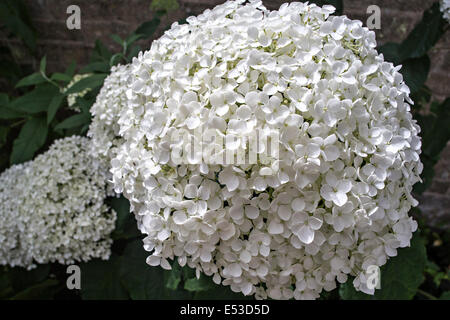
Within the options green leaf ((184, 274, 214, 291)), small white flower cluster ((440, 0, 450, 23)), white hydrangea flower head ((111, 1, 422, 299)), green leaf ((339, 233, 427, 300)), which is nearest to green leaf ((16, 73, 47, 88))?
white hydrangea flower head ((111, 1, 422, 299))

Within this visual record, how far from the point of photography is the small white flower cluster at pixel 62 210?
142cm

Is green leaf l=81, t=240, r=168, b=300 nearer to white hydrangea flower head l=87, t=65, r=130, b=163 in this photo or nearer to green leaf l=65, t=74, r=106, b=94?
white hydrangea flower head l=87, t=65, r=130, b=163

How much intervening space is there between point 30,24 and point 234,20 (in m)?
1.80

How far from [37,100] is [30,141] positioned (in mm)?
173

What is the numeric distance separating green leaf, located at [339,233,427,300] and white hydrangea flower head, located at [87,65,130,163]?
832 millimetres

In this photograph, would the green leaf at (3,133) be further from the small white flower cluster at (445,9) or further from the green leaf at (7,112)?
the small white flower cluster at (445,9)

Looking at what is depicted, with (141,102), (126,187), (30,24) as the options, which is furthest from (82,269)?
(30,24)

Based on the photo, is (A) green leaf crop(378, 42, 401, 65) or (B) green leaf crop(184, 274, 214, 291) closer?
(B) green leaf crop(184, 274, 214, 291)

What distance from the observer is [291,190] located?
80 centimetres

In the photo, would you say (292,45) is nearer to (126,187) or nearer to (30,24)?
(126,187)

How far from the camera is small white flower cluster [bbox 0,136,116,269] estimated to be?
1.42 meters

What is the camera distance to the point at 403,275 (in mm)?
1273

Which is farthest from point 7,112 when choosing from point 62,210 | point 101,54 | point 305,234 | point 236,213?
point 305,234

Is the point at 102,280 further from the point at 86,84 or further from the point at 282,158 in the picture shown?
the point at 282,158
